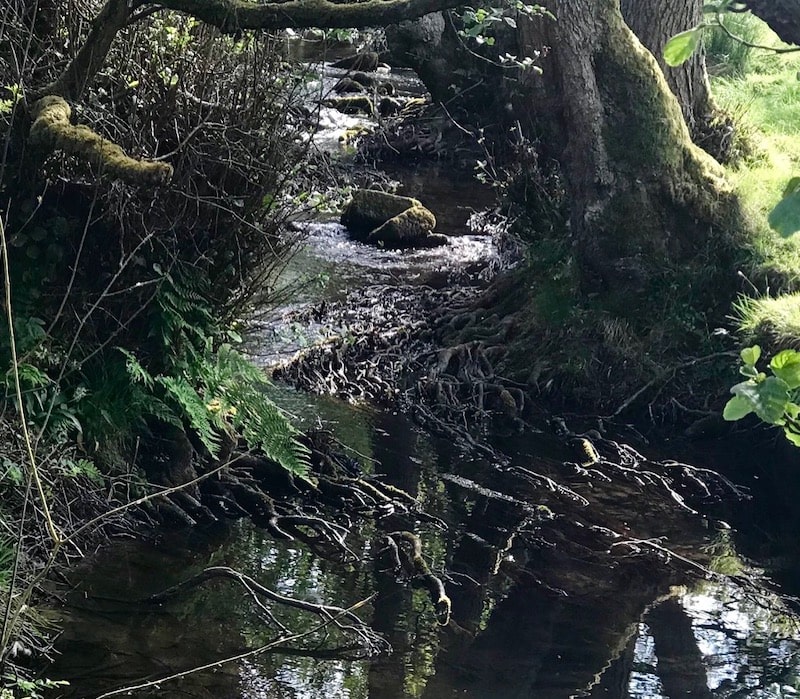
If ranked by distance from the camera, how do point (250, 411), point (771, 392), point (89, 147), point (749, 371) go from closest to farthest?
point (771, 392), point (749, 371), point (89, 147), point (250, 411)

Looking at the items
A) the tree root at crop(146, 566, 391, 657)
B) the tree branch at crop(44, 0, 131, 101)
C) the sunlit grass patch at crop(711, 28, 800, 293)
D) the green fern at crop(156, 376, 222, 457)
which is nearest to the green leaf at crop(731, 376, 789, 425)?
the tree root at crop(146, 566, 391, 657)

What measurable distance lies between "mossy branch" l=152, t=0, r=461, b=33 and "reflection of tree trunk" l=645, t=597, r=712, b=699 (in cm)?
342

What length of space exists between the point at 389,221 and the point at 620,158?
15.9 feet

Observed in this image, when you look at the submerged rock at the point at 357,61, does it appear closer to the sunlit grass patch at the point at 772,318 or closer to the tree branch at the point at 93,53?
the tree branch at the point at 93,53

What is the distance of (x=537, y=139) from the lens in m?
10.0

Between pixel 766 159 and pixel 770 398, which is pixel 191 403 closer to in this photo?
pixel 770 398

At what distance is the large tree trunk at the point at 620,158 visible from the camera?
30.7ft

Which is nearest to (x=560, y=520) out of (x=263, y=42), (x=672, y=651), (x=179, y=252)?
(x=672, y=651)

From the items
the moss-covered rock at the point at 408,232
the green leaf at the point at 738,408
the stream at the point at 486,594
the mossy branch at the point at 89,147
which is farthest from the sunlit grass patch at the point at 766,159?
the moss-covered rock at the point at 408,232

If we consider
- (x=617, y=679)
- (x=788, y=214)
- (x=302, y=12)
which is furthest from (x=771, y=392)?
(x=617, y=679)

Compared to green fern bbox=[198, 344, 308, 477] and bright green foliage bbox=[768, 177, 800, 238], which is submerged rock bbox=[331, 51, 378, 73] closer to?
green fern bbox=[198, 344, 308, 477]

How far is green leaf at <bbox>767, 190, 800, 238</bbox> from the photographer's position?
1.62m

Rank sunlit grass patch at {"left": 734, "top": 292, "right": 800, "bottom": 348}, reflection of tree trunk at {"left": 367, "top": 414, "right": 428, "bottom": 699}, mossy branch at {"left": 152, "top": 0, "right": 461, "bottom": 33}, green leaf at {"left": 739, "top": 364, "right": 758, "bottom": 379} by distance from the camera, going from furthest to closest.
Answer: sunlit grass patch at {"left": 734, "top": 292, "right": 800, "bottom": 348} < reflection of tree trunk at {"left": 367, "top": 414, "right": 428, "bottom": 699} < mossy branch at {"left": 152, "top": 0, "right": 461, "bottom": 33} < green leaf at {"left": 739, "top": 364, "right": 758, "bottom": 379}

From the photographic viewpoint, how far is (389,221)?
13.9 m
